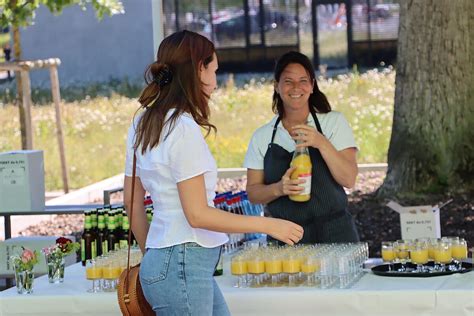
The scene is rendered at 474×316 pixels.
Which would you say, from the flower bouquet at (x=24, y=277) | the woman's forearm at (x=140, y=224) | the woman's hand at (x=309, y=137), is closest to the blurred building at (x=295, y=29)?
the woman's hand at (x=309, y=137)

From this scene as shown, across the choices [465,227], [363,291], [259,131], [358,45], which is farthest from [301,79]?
[358,45]

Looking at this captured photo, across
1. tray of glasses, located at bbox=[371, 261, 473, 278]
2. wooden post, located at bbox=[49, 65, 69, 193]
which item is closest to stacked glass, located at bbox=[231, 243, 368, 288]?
tray of glasses, located at bbox=[371, 261, 473, 278]

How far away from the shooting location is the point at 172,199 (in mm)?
3299

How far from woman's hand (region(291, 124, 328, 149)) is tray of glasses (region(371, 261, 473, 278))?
A: 603 millimetres

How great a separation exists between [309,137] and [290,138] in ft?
0.97

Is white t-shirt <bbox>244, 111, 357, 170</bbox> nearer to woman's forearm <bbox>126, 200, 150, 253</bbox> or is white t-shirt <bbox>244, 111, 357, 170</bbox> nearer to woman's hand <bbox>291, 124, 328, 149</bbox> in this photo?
woman's hand <bbox>291, 124, 328, 149</bbox>

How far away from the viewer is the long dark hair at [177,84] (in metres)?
3.29

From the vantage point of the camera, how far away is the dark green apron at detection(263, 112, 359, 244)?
474 centimetres

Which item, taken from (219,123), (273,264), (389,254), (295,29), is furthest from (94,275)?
(295,29)

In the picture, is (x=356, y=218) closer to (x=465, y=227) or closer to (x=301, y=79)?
(x=465, y=227)

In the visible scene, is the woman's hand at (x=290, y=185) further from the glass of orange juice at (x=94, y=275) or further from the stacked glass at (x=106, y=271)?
the glass of orange juice at (x=94, y=275)

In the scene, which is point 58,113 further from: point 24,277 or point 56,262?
point 24,277

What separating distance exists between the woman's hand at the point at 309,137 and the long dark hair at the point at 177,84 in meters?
1.28

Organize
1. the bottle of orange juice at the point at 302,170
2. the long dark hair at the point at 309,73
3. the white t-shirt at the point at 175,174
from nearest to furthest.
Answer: the white t-shirt at the point at 175,174, the bottle of orange juice at the point at 302,170, the long dark hair at the point at 309,73
